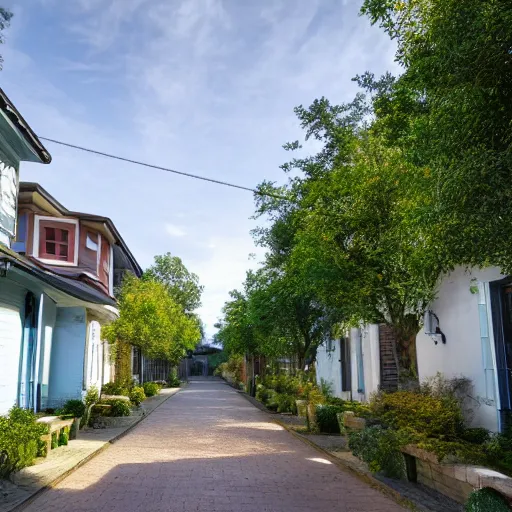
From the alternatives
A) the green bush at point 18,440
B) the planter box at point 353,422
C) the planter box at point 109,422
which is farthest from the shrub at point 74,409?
the planter box at point 353,422

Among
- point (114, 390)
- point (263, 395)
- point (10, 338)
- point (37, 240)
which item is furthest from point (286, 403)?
point (10, 338)

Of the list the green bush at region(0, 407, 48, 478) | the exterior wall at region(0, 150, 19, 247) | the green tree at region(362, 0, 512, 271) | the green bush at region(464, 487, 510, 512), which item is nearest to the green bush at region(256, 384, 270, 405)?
the exterior wall at region(0, 150, 19, 247)

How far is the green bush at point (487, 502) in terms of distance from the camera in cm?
474

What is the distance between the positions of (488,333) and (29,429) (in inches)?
287

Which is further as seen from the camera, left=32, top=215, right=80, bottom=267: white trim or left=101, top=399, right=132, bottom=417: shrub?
left=32, top=215, right=80, bottom=267: white trim

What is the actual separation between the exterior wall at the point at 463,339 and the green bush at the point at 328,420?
3.01m

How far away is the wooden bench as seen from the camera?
976 centimetres

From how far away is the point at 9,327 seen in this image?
1115cm

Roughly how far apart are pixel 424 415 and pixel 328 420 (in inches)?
228

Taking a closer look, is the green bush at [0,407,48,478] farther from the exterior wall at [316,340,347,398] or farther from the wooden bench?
the exterior wall at [316,340,347,398]

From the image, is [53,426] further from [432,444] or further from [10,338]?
[432,444]

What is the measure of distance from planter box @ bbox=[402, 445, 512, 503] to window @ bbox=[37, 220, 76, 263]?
13.1 meters

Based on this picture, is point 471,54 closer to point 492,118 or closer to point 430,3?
point 492,118

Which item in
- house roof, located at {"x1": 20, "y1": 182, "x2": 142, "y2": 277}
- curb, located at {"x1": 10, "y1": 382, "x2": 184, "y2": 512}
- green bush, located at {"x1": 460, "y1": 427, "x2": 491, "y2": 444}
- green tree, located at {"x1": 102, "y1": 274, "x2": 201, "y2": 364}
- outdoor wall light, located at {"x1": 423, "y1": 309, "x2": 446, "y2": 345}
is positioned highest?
house roof, located at {"x1": 20, "y1": 182, "x2": 142, "y2": 277}
